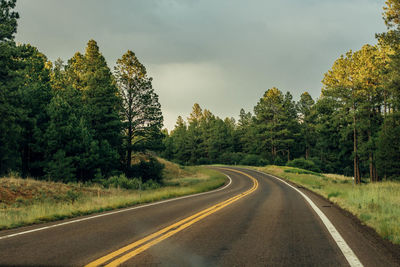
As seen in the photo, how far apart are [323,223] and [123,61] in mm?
25730

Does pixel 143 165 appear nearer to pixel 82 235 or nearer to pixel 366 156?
pixel 82 235

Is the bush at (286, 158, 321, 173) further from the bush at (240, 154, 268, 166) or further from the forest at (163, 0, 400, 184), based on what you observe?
the bush at (240, 154, 268, 166)

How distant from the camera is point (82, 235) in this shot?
17.8 ft

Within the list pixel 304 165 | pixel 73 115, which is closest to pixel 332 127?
pixel 304 165

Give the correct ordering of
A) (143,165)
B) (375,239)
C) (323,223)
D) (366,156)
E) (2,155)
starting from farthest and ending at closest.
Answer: (366,156) < (143,165) < (2,155) < (323,223) < (375,239)

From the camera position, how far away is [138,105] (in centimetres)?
2805

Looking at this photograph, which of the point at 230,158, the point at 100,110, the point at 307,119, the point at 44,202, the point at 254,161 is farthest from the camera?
the point at 230,158

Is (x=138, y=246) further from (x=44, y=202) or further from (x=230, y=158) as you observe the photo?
(x=230, y=158)

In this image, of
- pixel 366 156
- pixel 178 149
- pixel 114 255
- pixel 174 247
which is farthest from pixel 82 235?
pixel 178 149

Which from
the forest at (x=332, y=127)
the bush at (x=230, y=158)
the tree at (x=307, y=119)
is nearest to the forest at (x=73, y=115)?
the forest at (x=332, y=127)

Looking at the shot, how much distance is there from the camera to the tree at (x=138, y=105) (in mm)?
27734

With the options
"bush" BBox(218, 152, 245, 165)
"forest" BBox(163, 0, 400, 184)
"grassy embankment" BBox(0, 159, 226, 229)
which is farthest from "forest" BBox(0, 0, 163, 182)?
"bush" BBox(218, 152, 245, 165)

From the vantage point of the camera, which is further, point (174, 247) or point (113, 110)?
point (113, 110)

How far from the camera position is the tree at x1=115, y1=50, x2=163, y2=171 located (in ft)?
91.0
